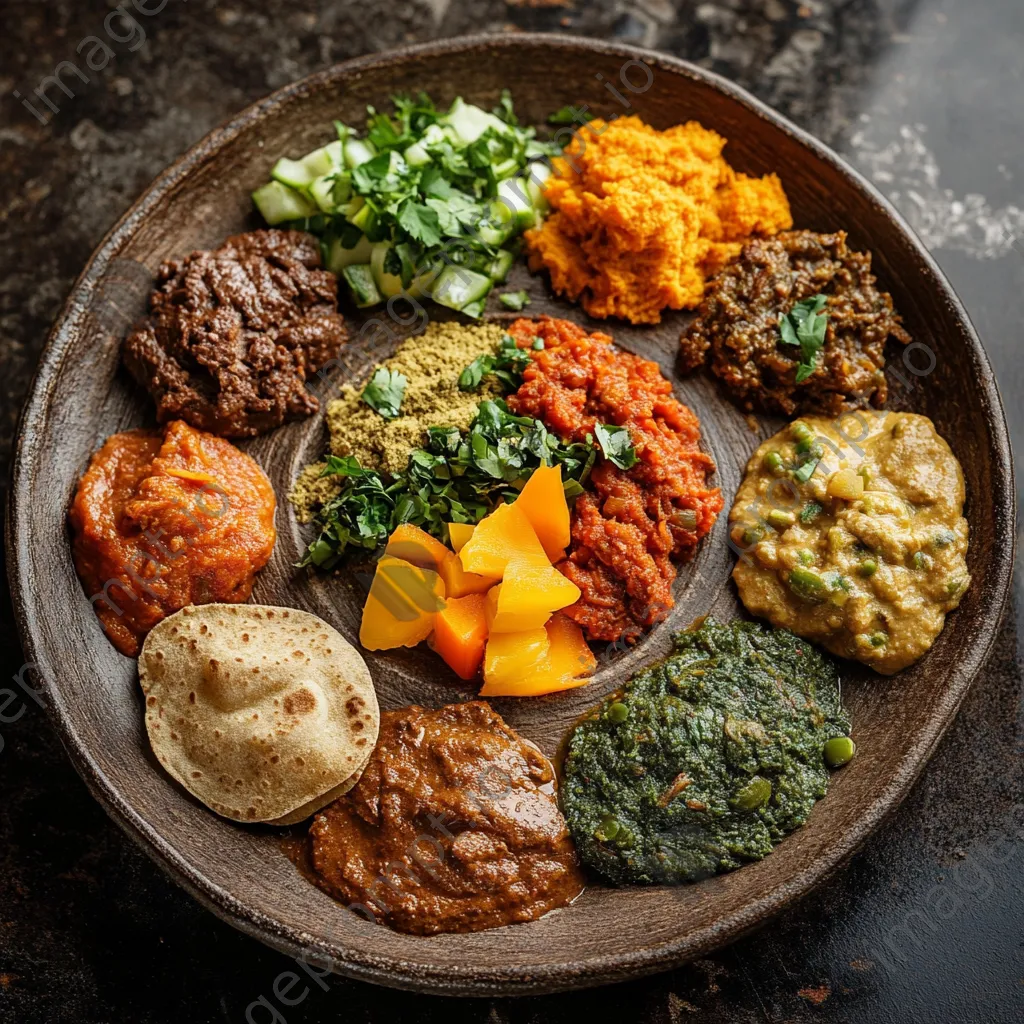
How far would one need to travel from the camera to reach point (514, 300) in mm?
4125

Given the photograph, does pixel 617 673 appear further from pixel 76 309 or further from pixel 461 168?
pixel 76 309

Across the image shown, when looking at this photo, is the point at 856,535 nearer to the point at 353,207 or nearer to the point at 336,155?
the point at 353,207

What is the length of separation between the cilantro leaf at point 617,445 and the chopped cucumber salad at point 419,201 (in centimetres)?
84

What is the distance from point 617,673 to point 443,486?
1.01 m

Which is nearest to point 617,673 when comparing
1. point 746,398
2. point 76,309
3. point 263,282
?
point 746,398

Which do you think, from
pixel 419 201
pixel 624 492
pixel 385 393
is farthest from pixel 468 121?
pixel 624 492

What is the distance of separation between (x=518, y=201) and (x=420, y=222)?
1.61 ft

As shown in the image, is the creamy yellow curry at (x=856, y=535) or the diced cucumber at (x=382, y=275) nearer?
the creamy yellow curry at (x=856, y=535)

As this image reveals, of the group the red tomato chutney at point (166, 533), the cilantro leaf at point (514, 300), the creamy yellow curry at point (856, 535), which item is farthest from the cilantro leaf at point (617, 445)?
the red tomato chutney at point (166, 533)

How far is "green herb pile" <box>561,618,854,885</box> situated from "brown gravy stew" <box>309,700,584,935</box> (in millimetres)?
154

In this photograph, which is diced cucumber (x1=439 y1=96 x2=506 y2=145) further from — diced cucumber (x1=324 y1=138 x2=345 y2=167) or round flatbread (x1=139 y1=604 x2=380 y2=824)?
round flatbread (x1=139 y1=604 x2=380 y2=824)

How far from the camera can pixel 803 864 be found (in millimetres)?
3363

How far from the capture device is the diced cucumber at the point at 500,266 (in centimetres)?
409

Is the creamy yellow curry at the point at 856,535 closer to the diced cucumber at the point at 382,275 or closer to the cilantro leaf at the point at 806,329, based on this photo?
the cilantro leaf at the point at 806,329
